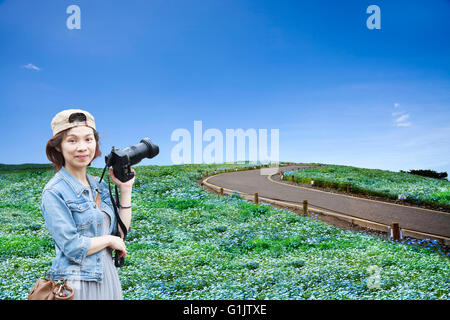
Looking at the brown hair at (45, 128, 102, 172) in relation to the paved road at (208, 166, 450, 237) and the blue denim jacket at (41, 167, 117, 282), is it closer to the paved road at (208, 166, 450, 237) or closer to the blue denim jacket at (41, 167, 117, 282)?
the blue denim jacket at (41, 167, 117, 282)

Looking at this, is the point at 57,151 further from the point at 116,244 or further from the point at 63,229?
the point at 116,244

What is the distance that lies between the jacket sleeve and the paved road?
45.6ft

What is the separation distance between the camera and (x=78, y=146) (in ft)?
10.1

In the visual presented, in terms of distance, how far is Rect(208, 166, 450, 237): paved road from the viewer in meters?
14.4

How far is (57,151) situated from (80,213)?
2.24 feet

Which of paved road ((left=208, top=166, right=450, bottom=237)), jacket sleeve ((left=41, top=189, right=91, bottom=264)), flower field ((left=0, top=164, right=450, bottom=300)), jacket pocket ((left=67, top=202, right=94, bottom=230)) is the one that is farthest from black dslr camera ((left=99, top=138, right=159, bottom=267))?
paved road ((left=208, top=166, right=450, bottom=237))

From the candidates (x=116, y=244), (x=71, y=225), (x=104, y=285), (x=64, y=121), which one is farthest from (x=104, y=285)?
(x=64, y=121)

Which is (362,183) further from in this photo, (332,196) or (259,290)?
(259,290)

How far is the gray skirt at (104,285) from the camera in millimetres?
2967

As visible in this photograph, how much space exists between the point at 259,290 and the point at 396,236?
7315 millimetres

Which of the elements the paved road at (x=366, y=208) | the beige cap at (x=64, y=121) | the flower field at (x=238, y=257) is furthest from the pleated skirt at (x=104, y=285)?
the paved road at (x=366, y=208)

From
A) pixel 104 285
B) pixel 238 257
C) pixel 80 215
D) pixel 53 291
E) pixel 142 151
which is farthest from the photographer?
pixel 238 257

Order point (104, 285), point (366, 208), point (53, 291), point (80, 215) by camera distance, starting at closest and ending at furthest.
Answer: point (53, 291), point (80, 215), point (104, 285), point (366, 208)
